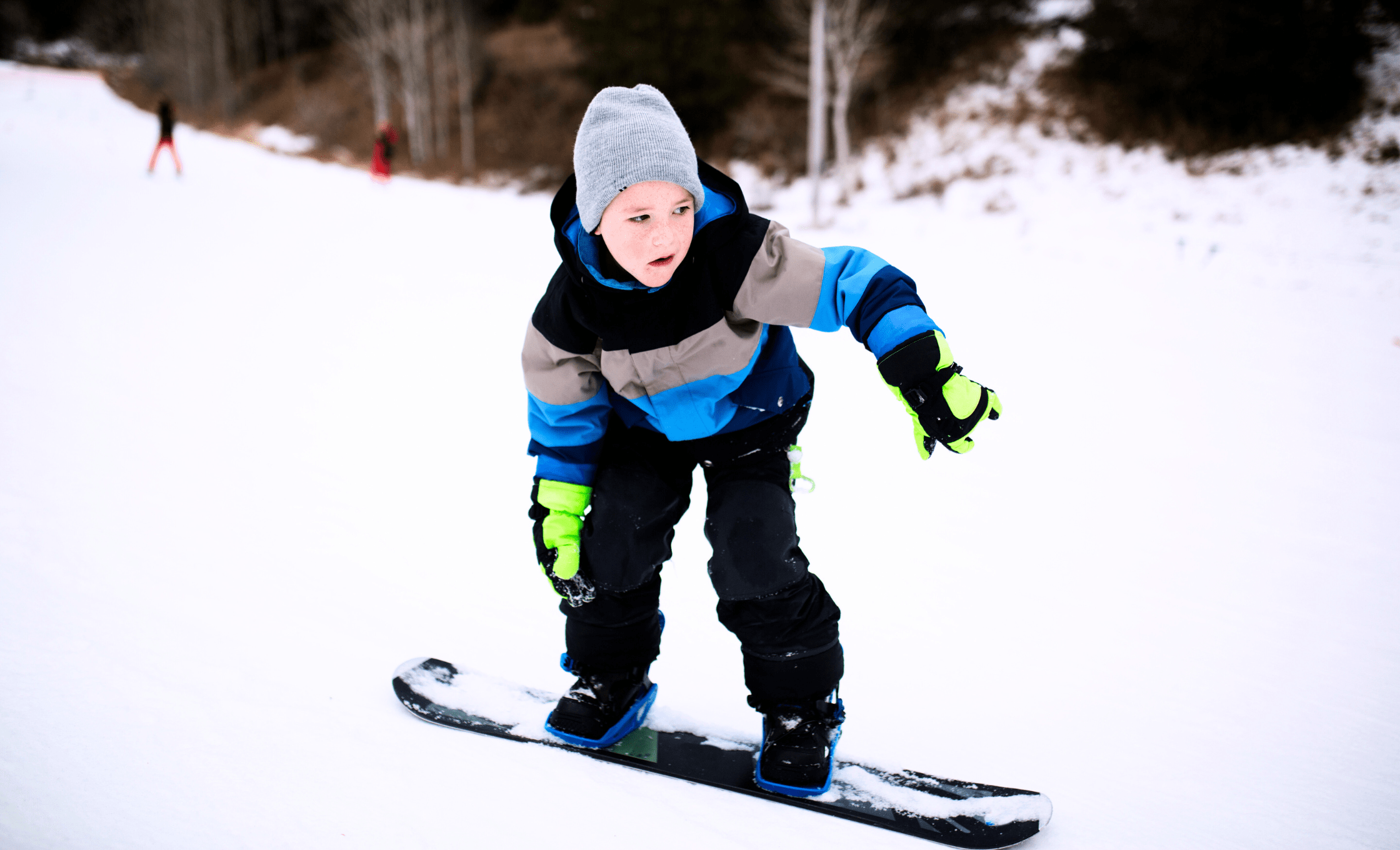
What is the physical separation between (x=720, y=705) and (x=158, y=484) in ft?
7.97

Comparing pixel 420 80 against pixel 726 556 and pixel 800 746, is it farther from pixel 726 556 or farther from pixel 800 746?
pixel 800 746

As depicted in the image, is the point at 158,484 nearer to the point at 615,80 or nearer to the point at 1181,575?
the point at 1181,575

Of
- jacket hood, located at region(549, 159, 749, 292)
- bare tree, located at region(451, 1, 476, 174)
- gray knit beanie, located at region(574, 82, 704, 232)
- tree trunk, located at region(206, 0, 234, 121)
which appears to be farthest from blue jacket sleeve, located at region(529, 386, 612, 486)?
tree trunk, located at region(206, 0, 234, 121)

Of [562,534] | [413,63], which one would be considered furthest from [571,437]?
[413,63]

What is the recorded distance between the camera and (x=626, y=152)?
4.85 feet

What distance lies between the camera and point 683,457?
180 centimetres

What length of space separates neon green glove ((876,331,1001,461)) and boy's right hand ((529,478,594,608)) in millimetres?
795

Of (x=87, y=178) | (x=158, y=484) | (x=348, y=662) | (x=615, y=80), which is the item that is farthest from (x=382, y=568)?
(x=615, y=80)

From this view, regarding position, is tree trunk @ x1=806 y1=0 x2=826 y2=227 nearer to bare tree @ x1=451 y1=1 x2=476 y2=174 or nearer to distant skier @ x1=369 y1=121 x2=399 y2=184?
distant skier @ x1=369 y1=121 x2=399 y2=184

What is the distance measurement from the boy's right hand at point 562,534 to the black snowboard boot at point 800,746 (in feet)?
1.72

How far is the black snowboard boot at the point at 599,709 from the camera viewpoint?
178cm

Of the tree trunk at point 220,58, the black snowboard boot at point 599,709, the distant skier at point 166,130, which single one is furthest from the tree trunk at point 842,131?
the tree trunk at point 220,58

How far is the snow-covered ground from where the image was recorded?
159 centimetres

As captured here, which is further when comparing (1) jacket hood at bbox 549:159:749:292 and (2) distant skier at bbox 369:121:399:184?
(2) distant skier at bbox 369:121:399:184
